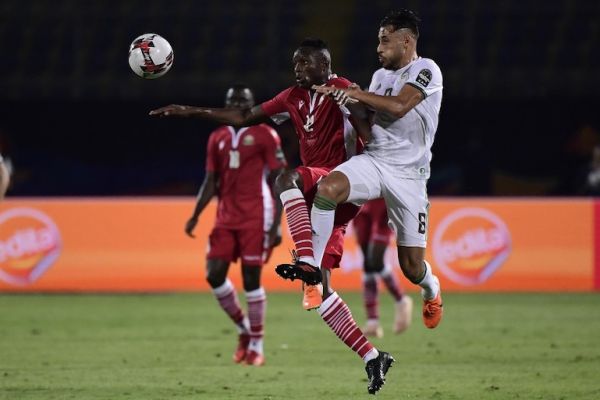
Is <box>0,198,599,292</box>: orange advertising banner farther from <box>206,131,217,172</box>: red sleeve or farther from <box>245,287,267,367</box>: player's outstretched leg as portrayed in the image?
<box>245,287,267,367</box>: player's outstretched leg

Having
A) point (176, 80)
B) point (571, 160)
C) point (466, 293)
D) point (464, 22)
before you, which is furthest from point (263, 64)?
point (466, 293)

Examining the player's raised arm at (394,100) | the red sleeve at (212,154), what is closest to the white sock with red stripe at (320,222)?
the player's raised arm at (394,100)

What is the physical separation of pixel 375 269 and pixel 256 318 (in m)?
2.61

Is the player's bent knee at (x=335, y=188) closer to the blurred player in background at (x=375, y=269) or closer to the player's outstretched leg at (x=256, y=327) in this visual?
the player's outstretched leg at (x=256, y=327)

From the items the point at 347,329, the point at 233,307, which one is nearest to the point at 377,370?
the point at 347,329

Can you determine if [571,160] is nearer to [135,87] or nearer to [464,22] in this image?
[464,22]

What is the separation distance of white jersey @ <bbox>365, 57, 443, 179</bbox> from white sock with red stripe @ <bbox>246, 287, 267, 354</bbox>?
2.98m

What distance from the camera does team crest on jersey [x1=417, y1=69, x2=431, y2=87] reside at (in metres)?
7.62

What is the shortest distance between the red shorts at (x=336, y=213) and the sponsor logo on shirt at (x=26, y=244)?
932cm

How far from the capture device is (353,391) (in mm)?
8383

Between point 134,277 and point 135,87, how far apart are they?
21.2 ft

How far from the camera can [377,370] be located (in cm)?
Result: 748

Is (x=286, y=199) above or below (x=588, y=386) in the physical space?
above

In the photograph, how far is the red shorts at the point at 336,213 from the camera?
7.79 m
